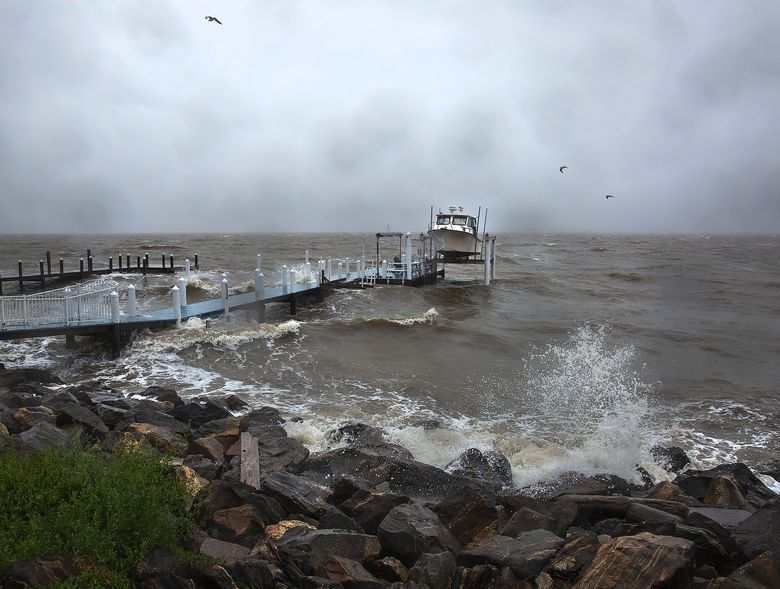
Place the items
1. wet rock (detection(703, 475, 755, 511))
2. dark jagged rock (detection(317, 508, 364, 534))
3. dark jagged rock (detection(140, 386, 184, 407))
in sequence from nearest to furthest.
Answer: dark jagged rock (detection(317, 508, 364, 534)) < wet rock (detection(703, 475, 755, 511)) < dark jagged rock (detection(140, 386, 184, 407))

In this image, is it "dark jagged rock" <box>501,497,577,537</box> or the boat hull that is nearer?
"dark jagged rock" <box>501,497,577,537</box>

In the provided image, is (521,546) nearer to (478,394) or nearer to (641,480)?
(641,480)

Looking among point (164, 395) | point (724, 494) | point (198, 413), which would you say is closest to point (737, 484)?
point (724, 494)

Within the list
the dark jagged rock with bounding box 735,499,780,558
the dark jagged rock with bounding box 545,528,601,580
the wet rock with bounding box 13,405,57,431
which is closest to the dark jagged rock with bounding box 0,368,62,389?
the wet rock with bounding box 13,405,57,431

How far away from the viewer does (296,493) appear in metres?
6.22

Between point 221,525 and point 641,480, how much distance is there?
6.30m

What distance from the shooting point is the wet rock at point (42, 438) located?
6.41 meters

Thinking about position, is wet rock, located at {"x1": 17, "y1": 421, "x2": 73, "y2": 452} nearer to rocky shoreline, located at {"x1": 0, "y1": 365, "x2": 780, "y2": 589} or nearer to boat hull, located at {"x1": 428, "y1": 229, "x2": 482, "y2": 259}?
rocky shoreline, located at {"x1": 0, "y1": 365, "x2": 780, "y2": 589}

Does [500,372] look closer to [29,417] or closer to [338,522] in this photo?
[338,522]

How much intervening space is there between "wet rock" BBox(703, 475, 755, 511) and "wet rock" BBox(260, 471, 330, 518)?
16.1 ft

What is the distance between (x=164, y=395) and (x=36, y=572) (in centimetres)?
818

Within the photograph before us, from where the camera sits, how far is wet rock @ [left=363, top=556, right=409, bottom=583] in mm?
4871

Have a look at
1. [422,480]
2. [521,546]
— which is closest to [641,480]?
[422,480]

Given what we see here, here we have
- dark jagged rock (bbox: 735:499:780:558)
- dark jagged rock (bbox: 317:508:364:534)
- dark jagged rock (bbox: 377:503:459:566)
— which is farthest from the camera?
dark jagged rock (bbox: 317:508:364:534)
